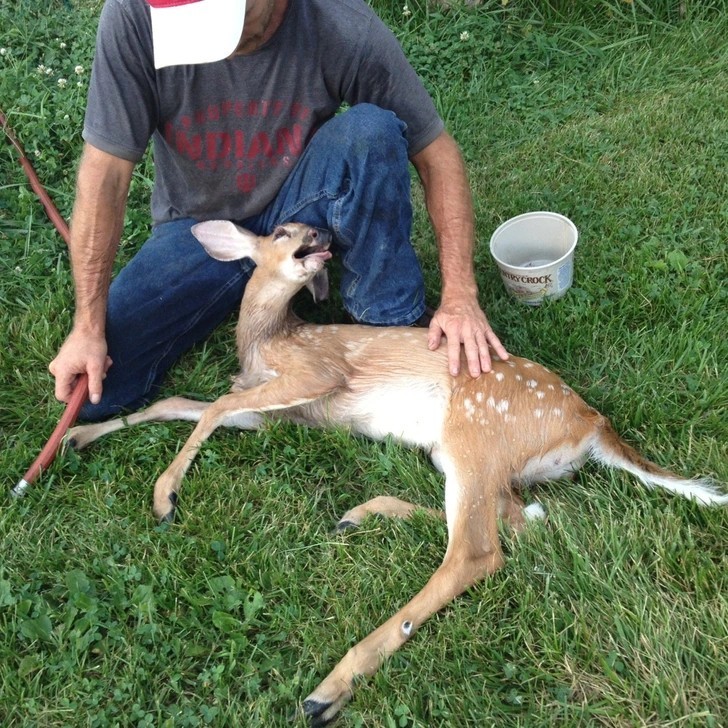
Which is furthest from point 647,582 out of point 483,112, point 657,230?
point 483,112

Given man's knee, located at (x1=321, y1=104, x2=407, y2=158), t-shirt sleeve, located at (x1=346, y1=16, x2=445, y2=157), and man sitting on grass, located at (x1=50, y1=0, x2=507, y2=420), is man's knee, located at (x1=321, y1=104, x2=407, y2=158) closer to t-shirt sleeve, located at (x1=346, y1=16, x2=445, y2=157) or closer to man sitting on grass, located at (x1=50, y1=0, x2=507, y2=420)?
man sitting on grass, located at (x1=50, y1=0, x2=507, y2=420)

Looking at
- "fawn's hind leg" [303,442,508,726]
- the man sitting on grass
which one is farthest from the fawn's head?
"fawn's hind leg" [303,442,508,726]

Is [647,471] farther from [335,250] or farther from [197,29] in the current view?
[197,29]

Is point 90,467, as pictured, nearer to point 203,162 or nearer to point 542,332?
point 203,162

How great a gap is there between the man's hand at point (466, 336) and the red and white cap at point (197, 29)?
127 cm

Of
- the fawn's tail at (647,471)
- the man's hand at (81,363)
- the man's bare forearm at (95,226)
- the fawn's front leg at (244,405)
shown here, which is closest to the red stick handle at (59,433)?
the man's hand at (81,363)

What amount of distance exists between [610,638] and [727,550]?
0.55 meters

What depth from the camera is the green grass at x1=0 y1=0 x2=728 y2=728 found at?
2344 millimetres

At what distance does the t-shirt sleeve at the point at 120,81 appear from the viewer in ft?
9.89

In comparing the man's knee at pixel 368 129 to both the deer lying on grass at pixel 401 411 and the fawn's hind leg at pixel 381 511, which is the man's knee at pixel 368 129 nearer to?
the deer lying on grass at pixel 401 411

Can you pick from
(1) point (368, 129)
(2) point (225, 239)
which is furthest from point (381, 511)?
(1) point (368, 129)

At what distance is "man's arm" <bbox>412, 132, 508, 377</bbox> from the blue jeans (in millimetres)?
187

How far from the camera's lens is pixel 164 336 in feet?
11.7

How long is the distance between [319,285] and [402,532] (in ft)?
4.26
